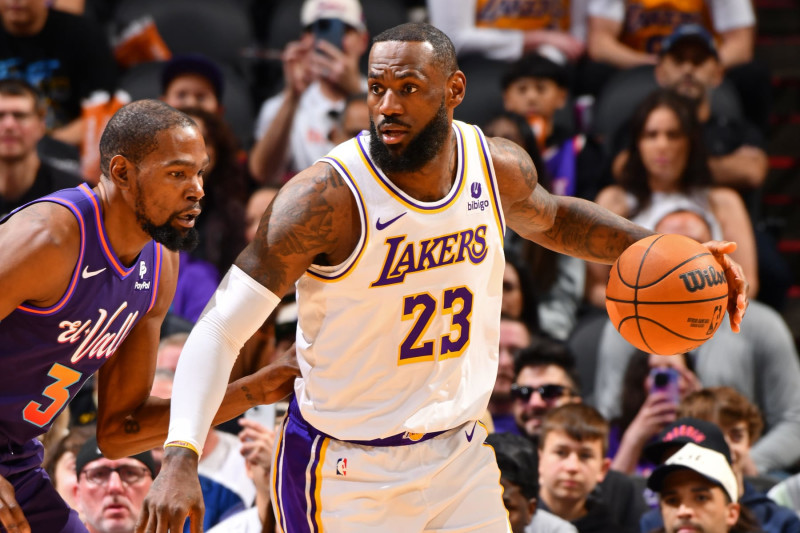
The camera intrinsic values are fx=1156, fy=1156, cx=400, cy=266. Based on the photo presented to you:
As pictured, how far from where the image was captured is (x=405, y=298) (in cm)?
349

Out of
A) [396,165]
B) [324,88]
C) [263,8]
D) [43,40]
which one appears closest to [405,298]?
[396,165]

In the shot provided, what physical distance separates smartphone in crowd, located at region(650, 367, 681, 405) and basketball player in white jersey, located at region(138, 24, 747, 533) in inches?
95.3

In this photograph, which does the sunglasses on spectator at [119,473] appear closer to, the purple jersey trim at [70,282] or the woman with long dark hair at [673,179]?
the purple jersey trim at [70,282]

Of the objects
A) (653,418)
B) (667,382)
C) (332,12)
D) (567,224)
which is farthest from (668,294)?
(332,12)

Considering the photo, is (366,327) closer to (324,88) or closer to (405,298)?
(405,298)

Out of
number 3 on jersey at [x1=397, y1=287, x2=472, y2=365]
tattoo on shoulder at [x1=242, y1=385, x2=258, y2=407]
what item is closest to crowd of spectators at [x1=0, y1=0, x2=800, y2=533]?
tattoo on shoulder at [x1=242, y1=385, x2=258, y2=407]

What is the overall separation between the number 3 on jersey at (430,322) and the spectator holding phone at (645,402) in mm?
2428

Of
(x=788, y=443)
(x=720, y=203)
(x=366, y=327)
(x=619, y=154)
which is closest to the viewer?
(x=366, y=327)

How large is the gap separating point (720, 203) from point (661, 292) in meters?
3.24

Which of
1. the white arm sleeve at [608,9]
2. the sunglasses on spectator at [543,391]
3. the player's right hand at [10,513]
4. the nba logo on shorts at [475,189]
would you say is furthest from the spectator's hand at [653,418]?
the white arm sleeve at [608,9]

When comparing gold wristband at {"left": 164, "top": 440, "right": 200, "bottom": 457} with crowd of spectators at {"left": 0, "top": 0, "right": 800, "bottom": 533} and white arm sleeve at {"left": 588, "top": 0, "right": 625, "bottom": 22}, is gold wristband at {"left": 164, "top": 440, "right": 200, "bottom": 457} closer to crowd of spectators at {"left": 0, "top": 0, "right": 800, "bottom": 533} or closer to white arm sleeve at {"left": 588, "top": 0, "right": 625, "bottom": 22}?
crowd of spectators at {"left": 0, "top": 0, "right": 800, "bottom": 533}

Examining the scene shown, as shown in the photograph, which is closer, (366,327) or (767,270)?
(366,327)

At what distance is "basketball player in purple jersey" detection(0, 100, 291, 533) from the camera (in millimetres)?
3406

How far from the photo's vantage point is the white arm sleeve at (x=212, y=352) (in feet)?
10.6
